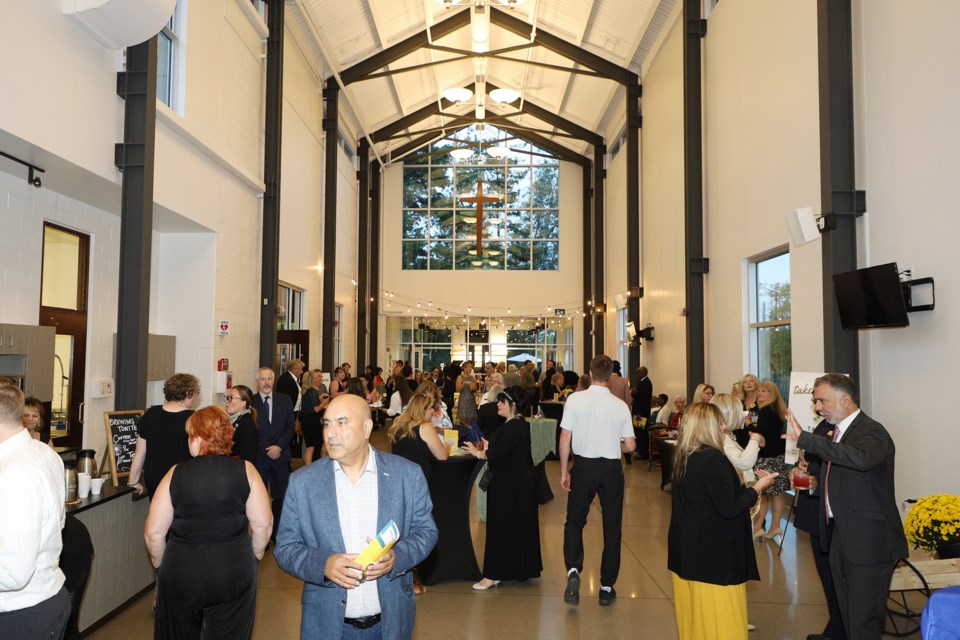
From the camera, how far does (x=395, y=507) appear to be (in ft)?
7.41

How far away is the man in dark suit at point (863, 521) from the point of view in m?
3.21

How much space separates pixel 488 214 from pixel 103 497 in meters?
17.8

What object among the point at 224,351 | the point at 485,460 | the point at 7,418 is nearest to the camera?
the point at 7,418

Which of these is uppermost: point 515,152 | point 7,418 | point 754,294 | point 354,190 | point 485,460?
point 515,152

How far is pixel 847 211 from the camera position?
240 inches

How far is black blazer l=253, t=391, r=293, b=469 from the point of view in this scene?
5.91 metres

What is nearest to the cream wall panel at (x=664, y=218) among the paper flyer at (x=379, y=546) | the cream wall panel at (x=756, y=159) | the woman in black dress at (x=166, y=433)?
the cream wall panel at (x=756, y=159)

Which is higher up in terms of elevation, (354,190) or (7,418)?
(354,190)

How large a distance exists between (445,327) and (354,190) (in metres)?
5.20

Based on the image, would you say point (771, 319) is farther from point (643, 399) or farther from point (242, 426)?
point (242, 426)

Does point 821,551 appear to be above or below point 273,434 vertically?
below

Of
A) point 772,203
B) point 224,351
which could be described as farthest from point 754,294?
point 224,351

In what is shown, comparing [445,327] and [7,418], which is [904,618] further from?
[445,327]

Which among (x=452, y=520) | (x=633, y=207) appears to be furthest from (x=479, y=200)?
(x=452, y=520)
